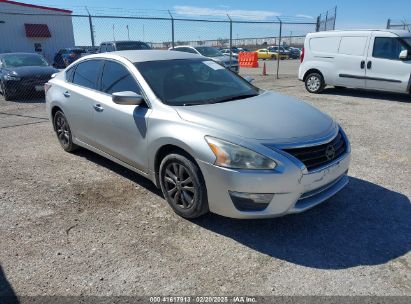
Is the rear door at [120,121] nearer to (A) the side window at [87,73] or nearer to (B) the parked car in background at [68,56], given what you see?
(A) the side window at [87,73]

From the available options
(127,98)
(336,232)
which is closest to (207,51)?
(127,98)

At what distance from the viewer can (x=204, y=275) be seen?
273 centimetres

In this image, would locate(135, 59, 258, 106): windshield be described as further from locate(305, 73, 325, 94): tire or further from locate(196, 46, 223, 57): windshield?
locate(196, 46, 223, 57): windshield

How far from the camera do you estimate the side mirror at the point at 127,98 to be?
3.61 metres

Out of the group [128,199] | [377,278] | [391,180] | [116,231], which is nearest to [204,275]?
[116,231]

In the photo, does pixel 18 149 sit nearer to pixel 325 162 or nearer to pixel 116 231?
pixel 116 231

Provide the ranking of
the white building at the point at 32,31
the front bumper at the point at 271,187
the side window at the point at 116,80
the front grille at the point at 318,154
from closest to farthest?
the front bumper at the point at 271,187 < the front grille at the point at 318,154 < the side window at the point at 116,80 < the white building at the point at 32,31

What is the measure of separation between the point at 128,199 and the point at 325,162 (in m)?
2.15

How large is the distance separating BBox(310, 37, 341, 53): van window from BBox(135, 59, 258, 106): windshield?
23.0 feet

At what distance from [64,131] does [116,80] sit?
5.76 ft

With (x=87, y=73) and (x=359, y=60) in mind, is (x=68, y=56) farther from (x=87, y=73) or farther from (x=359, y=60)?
(x=87, y=73)

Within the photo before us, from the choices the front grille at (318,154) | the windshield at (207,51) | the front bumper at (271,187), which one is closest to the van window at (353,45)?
the windshield at (207,51)

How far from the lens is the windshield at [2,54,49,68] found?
1122 cm

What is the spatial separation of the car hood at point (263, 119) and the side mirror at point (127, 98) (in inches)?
18.7
